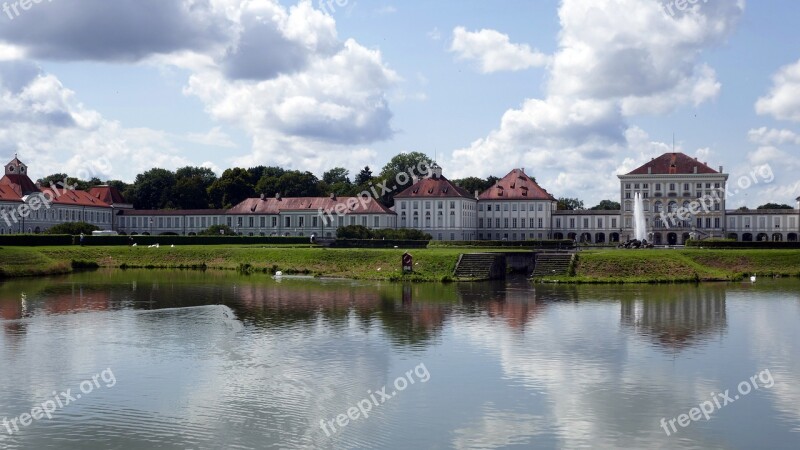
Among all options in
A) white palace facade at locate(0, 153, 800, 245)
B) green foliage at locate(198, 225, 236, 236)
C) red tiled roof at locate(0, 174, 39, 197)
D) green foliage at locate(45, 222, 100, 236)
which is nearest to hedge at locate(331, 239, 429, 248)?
green foliage at locate(45, 222, 100, 236)

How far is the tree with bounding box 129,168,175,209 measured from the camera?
128000 millimetres

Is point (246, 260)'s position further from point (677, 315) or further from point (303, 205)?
point (303, 205)

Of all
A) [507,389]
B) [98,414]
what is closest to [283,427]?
[98,414]

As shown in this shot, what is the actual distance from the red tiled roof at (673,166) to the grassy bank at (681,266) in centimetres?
5016

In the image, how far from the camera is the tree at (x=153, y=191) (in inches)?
5039

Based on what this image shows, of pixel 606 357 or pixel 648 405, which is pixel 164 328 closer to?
pixel 606 357

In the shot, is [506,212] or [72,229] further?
[506,212]

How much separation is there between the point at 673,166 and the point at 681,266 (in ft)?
194

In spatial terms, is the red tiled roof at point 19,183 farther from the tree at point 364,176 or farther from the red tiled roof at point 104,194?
the tree at point 364,176

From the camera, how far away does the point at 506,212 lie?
108m

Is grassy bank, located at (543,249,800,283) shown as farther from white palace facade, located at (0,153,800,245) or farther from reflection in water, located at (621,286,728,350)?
white palace facade, located at (0,153,800,245)

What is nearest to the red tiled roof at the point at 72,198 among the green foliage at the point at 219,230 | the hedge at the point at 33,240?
the green foliage at the point at 219,230

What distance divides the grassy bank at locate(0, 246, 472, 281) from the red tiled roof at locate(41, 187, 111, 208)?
4321 cm

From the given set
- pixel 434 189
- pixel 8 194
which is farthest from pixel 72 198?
pixel 434 189
